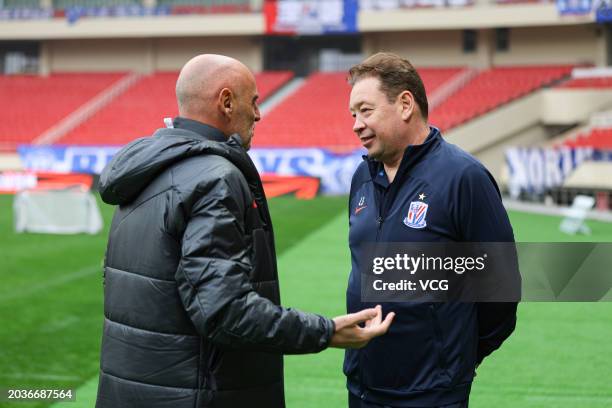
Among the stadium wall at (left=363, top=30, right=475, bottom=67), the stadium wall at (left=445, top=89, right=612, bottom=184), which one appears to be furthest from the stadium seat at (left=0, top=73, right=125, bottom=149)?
the stadium wall at (left=445, top=89, right=612, bottom=184)

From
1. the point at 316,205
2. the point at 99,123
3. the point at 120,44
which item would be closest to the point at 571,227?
the point at 316,205

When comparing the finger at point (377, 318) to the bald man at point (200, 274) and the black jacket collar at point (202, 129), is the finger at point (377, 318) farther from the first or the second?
the black jacket collar at point (202, 129)

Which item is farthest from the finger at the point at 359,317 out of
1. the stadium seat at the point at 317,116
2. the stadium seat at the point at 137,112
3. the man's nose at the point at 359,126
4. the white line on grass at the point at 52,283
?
the stadium seat at the point at 137,112

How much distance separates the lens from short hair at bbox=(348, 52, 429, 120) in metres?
2.81

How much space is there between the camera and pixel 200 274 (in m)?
2.37

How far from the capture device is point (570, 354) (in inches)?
277

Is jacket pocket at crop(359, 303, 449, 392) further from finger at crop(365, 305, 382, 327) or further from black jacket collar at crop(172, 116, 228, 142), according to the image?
black jacket collar at crop(172, 116, 228, 142)

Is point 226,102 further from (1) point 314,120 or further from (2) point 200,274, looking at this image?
(1) point 314,120

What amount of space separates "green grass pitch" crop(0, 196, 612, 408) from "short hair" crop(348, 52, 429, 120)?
10.9 feet

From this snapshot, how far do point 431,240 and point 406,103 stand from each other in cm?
45

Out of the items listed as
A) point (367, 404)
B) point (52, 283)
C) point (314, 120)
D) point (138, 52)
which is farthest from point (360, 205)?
point (138, 52)

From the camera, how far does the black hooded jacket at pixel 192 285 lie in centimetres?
237

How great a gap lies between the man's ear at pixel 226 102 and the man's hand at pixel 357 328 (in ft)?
2.27

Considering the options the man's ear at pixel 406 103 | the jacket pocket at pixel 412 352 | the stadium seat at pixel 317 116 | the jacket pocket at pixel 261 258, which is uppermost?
the man's ear at pixel 406 103
